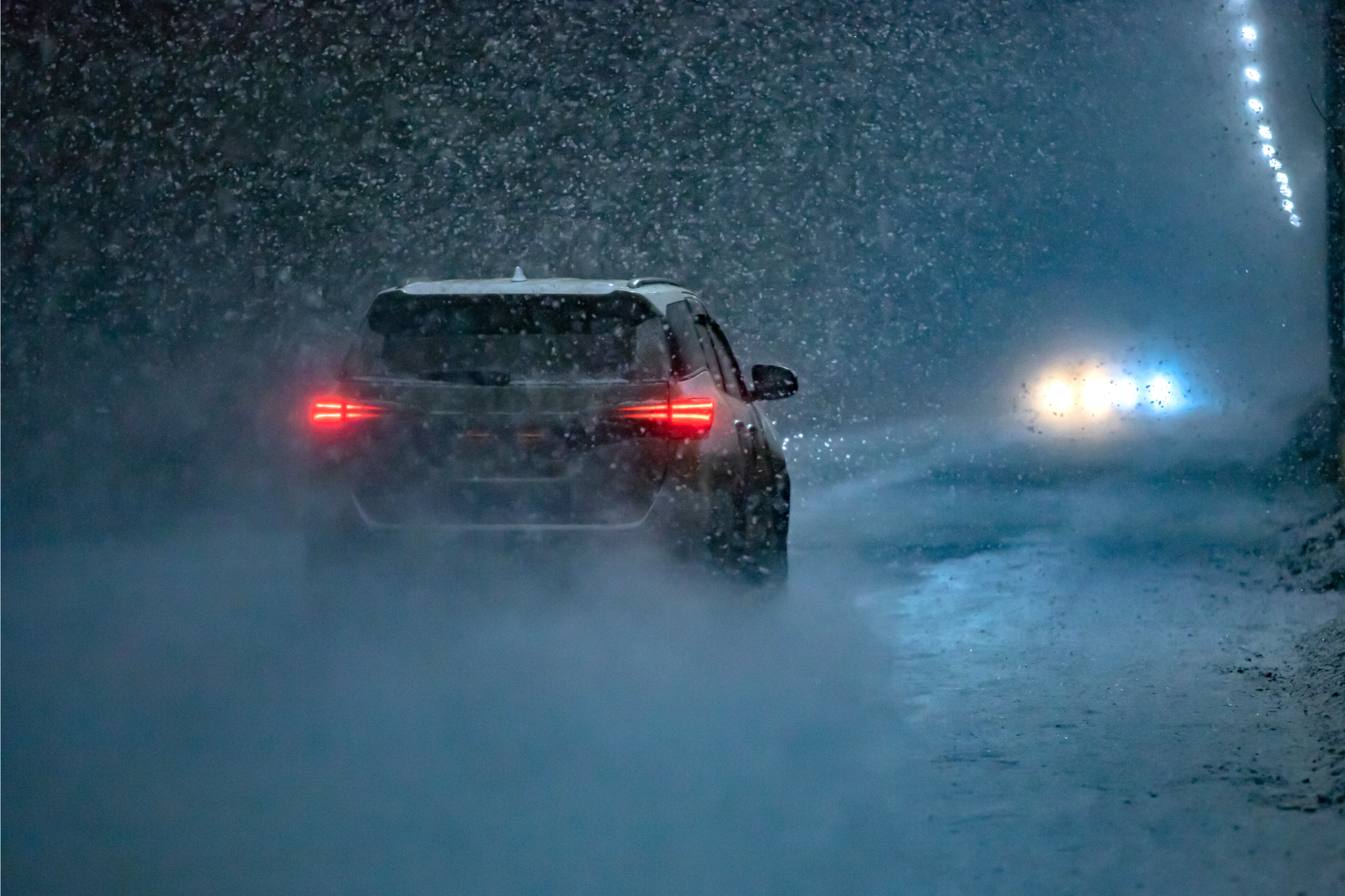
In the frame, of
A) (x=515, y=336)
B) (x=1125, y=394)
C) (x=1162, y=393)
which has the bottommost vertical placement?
(x=1162, y=393)

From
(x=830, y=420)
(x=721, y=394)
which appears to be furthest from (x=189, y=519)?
(x=830, y=420)

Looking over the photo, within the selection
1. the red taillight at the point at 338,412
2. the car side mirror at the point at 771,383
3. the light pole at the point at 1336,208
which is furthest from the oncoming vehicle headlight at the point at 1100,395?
the red taillight at the point at 338,412

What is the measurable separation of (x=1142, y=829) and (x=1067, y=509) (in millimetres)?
11940

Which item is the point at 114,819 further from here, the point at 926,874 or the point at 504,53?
the point at 504,53

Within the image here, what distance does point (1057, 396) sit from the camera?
4053 cm

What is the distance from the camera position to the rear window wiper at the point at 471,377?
6273mm

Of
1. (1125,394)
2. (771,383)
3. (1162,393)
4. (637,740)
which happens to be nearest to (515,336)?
(637,740)

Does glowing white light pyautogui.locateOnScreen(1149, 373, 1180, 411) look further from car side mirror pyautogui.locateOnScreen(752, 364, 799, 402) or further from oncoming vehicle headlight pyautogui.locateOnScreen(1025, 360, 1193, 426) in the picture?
car side mirror pyautogui.locateOnScreen(752, 364, 799, 402)

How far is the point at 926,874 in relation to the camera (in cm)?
434

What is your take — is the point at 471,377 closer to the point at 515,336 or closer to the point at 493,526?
the point at 515,336

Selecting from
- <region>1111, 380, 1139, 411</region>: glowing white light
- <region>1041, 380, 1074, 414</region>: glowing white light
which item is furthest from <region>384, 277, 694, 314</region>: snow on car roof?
<region>1111, 380, 1139, 411</region>: glowing white light

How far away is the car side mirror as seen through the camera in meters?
8.29

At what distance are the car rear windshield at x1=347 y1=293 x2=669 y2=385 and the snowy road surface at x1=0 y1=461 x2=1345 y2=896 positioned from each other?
2.30 feet

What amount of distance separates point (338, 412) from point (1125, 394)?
1495 inches
